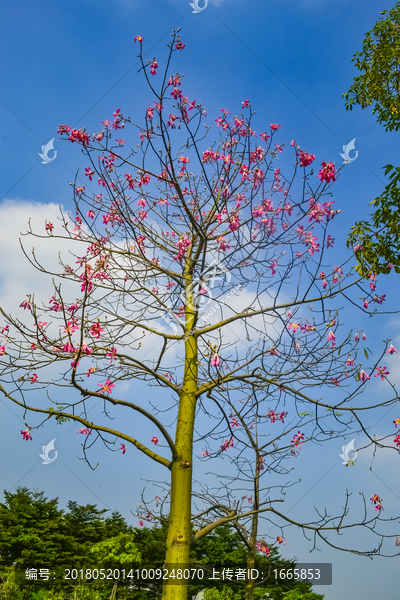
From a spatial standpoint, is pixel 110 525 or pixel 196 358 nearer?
pixel 196 358

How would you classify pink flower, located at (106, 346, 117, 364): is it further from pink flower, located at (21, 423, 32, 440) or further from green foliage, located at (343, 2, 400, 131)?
green foliage, located at (343, 2, 400, 131)

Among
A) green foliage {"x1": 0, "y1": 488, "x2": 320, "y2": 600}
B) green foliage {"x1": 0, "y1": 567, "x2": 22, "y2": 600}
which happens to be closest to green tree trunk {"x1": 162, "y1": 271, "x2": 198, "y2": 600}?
green foliage {"x1": 0, "y1": 488, "x2": 320, "y2": 600}

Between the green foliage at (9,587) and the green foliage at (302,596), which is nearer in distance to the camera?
the green foliage at (9,587)

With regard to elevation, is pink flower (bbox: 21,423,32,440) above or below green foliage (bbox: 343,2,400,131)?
below

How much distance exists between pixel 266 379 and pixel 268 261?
1.23 meters

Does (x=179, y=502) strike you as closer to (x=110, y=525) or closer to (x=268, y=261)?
(x=268, y=261)

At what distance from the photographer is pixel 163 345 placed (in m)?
4.66

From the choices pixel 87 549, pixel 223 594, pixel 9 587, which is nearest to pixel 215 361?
pixel 223 594

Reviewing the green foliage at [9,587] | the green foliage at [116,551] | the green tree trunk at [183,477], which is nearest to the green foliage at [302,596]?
the green foliage at [116,551]

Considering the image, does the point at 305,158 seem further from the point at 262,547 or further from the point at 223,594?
the point at 223,594

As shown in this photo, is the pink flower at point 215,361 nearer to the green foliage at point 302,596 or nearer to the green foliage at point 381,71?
the green foliage at point 381,71

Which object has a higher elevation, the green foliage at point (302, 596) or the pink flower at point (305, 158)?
the pink flower at point (305, 158)

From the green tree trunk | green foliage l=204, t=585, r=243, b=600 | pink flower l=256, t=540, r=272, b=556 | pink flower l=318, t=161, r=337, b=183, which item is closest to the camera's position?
the green tree trunk

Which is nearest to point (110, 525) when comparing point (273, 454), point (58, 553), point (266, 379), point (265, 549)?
point (58, 553)
